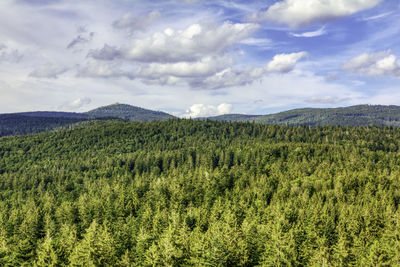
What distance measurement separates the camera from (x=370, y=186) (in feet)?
341

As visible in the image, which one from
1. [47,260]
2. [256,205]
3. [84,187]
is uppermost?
[47,260]

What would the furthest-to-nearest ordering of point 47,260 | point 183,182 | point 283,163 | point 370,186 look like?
point 283,163
point 183,182
point 370,186
point 47,260

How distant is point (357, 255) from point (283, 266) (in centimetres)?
1666

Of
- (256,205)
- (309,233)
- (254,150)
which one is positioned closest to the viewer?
(309,233)

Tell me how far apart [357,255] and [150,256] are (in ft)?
110

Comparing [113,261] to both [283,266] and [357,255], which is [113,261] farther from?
[357,255]

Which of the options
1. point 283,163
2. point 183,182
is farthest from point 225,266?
point 283,163

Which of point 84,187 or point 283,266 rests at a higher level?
point 283,266

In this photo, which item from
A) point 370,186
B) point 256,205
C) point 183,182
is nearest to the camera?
Result: point 256,205

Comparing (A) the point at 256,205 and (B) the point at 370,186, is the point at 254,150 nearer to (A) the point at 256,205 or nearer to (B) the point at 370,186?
(B) the point at 370,186

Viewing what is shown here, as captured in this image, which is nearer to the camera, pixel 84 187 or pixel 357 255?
pixel 357 255

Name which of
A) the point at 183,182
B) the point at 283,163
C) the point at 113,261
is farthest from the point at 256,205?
the point at 283,163

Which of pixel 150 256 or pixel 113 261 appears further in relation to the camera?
pixel 113 261

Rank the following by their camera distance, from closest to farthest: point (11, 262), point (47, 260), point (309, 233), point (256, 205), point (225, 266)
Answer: point (225, 266), point (47, 260), point (11, 262), point (309, 233), point (256, 205)
